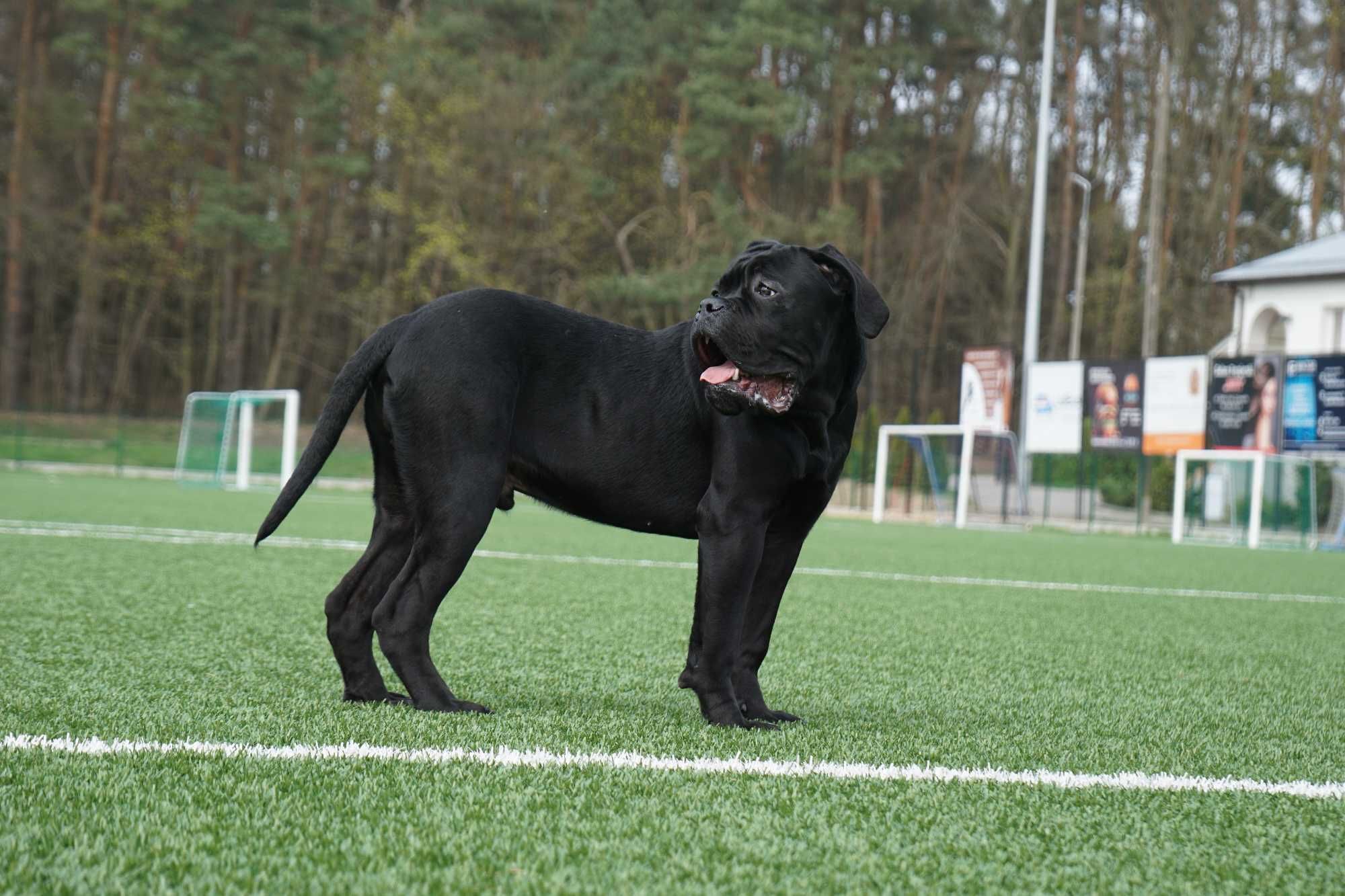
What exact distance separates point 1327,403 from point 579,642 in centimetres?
1580

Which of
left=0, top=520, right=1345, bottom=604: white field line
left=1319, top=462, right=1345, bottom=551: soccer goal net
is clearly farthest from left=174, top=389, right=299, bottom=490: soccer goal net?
left=1319, top=462, right=1345, bottom=551: soccer goal net

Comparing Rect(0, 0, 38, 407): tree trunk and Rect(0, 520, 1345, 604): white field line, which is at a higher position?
Rect(0, 0, 38, 407): tree trunk

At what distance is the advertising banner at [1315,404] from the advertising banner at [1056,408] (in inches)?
125

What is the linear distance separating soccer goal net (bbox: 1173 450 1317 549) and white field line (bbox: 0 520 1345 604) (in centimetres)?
948

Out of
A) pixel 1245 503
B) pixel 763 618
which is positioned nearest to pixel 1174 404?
pixel 1245 503

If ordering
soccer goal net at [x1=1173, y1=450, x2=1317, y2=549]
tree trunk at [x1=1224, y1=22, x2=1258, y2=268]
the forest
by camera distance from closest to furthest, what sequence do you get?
soccer goal net at [x1=1173, y1=450, x2=1317, y2=549]
tree trunk at [x1=1224, y1=22, x2=1258, y2=268]
the forest

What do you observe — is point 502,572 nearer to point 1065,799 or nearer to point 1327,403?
point 1065,799

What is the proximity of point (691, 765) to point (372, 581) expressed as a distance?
1.20 m

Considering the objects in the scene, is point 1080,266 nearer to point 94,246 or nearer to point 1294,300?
point 1294,300

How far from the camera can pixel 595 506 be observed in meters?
3.39

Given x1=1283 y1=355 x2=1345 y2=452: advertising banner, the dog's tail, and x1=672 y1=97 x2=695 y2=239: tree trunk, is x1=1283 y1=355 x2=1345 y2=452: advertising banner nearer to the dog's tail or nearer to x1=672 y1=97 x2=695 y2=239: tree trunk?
the dog's tail

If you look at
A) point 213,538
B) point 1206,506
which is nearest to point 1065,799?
point 213,538

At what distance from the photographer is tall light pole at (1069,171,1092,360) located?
35.8m

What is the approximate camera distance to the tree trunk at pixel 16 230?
34219 millimetres
